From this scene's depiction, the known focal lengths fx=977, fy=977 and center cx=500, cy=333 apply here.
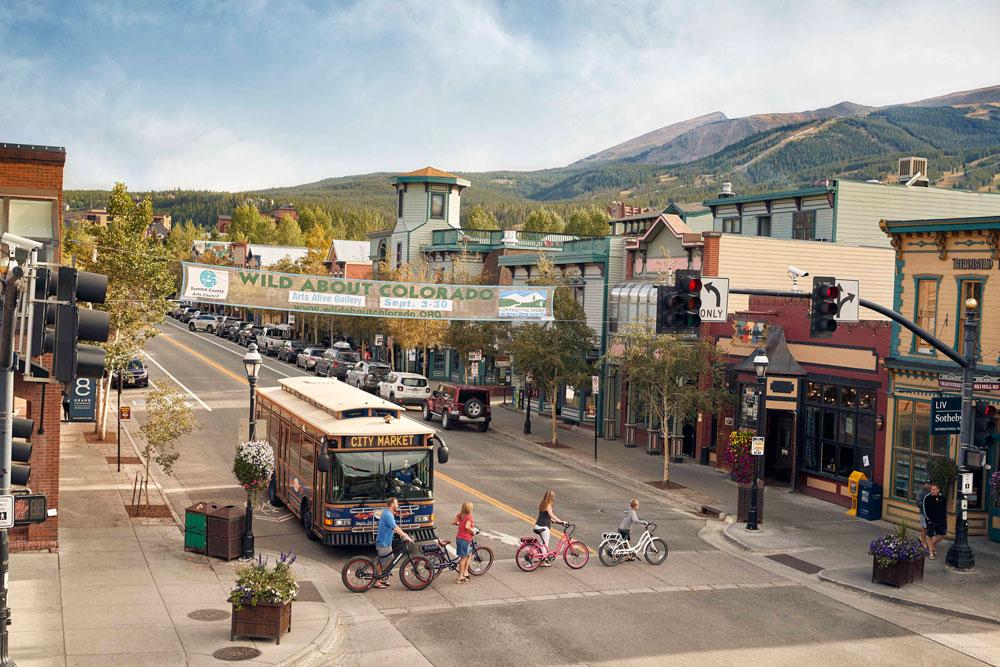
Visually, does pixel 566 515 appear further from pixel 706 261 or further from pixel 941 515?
pixel 706 261

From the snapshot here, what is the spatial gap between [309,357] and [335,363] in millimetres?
6218

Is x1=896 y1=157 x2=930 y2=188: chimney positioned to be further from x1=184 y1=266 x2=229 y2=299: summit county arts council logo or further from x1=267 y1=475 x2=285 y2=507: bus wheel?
x1=184 y1=266 x2=229 y2=299: summit county arts council logo

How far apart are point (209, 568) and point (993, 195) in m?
41.9

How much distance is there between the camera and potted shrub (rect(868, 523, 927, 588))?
2020cm

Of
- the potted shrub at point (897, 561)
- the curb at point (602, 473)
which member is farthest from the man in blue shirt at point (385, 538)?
the curb at point (602, 473)

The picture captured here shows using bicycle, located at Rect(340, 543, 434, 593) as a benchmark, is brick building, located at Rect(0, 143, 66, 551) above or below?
above

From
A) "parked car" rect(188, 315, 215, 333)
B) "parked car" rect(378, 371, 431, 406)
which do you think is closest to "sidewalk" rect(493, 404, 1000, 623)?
"parked car" rect(378, 371, 431, 406)

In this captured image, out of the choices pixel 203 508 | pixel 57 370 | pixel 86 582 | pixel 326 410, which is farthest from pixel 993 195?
pixel 57 370

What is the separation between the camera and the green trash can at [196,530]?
2072 centimetres

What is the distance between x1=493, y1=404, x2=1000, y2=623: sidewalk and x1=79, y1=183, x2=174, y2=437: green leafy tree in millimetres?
15713

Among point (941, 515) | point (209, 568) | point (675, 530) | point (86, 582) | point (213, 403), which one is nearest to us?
point (86, 582)

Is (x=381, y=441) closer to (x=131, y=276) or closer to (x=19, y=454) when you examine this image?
(x=19, y=454)

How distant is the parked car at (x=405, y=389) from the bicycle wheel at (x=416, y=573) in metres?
28.0

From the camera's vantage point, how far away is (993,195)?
155 feet
